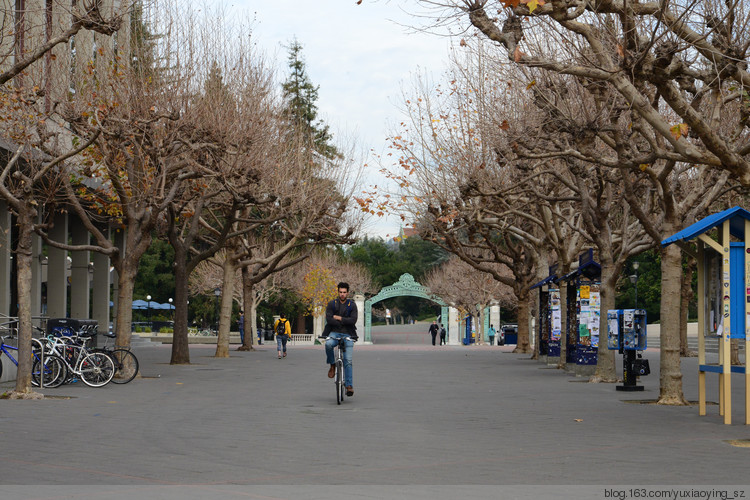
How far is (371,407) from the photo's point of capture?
14.9 meters

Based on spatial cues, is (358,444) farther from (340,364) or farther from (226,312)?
(226,312)

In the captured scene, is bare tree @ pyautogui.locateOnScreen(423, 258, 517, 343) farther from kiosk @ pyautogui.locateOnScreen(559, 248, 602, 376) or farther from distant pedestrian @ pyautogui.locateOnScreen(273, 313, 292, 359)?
kiosk @ pyautogui.locateOnScreen(559, 248, 602, 376)

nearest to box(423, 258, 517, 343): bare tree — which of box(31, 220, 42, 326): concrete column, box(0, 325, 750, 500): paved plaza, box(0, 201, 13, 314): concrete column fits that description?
box(31, 220, 42, 326): concrete column

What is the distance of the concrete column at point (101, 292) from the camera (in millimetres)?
44469

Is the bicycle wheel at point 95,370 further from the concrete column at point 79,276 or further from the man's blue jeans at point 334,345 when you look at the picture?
the concrete column at point 79,276

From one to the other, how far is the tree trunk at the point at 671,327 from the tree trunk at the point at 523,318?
23.4 meters

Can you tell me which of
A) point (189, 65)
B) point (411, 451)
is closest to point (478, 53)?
point (189, 65)

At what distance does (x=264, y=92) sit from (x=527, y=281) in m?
16.8

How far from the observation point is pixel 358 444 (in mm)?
10219

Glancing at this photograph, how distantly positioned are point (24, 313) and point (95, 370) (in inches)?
127

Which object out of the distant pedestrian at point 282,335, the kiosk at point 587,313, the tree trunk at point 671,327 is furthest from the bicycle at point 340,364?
the distant pedestrian at point 282,335

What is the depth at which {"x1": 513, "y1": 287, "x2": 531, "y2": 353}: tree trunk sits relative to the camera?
3938cm

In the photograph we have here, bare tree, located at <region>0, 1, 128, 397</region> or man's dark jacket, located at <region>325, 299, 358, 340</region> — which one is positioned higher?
bare tree, located at <region>0, 1, 128, 397</region>

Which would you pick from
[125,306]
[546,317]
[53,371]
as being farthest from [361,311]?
[53,371]
